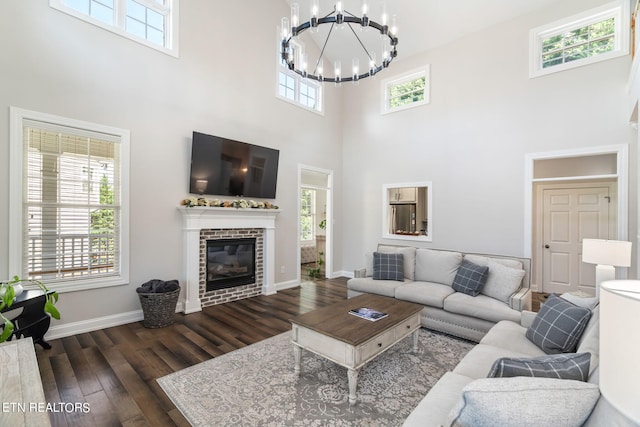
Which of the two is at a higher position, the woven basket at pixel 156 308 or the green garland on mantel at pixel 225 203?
the green garland on mantel at pixel 225 203

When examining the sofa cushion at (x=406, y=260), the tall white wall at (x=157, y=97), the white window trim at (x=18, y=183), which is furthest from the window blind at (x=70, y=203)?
the sofa cushion at (x=406, y=260)

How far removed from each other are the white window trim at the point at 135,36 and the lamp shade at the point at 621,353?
506 cm

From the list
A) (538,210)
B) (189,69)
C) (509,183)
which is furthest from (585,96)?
(189,69)

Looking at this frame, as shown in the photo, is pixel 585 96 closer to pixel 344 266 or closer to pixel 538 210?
pixel 538 210

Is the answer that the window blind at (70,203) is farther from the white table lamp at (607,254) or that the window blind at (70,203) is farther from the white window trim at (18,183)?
the white table lamp at (607,254)

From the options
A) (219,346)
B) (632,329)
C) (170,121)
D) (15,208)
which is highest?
(170,121)

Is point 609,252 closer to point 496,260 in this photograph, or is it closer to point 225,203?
point 496,260

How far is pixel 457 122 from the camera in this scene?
538 cm

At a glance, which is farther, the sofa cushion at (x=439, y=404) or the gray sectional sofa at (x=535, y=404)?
the sofa cushion at (x=439, y=404)

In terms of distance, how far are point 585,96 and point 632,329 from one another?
4982 mm

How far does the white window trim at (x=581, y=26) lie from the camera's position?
3988 millimetres

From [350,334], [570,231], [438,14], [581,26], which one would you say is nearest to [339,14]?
[350,334]

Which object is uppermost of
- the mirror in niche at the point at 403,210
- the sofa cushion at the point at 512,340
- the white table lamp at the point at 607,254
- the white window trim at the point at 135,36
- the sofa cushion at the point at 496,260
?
the white window trim at the point at 135,36

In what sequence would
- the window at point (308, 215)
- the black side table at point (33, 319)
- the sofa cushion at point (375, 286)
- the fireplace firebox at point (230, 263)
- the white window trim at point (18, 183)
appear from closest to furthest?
the black side table at point (33, 319), the white window trim at point (18, 183), the sofa cushion at point (375, 286), the fireplace firebox at point (230, 263), the window at point (308, 215)
